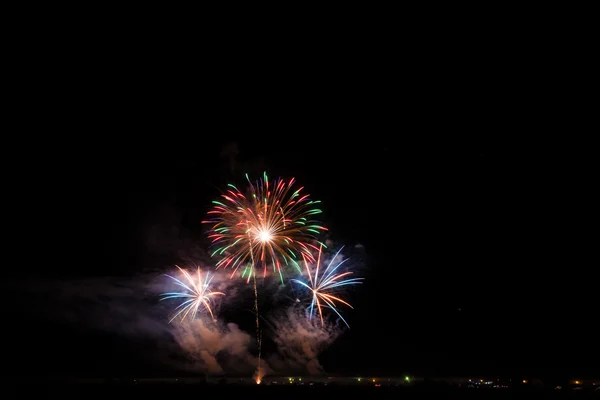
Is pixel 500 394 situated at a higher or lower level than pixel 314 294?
lower

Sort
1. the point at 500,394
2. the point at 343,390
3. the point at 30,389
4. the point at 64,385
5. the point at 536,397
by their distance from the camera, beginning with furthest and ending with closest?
the point at 343,390 → the point at 500,394 → the point at 536,397 → the point at 64,385 → the point at 30,389

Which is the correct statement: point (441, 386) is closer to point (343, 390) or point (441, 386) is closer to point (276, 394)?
point (343, 390)

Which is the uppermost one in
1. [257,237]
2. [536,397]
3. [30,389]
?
[257,237]

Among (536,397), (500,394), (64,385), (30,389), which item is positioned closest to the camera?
(30,389)

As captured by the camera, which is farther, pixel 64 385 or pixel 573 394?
pixel 573 394

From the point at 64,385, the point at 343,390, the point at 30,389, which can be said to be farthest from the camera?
the point at 343,390

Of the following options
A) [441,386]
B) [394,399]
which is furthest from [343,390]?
[441,386]

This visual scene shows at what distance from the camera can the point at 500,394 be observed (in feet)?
96.8

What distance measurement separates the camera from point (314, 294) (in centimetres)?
3036

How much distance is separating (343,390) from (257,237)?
12.9 meters

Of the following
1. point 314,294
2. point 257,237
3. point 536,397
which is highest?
point 257,237

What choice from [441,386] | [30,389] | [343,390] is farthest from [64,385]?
[441,386]

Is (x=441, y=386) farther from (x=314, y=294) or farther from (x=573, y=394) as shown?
(x=314, y=294)

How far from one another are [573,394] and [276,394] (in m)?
18.5
